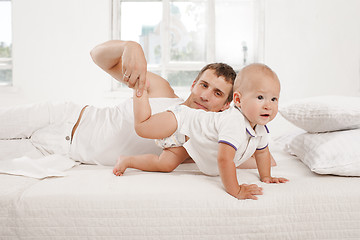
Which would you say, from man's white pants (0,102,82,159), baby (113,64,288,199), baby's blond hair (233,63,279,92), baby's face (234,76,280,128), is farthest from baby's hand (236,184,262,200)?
man's white pants (0,102,82,159)

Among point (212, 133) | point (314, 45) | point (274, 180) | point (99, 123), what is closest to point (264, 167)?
point (274, 180)

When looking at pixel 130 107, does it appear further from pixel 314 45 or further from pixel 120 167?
pixel 314 45

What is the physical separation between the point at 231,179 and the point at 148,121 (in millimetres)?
367

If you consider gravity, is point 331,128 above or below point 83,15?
below

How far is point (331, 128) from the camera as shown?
124cm

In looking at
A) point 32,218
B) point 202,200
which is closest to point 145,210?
point 202,200

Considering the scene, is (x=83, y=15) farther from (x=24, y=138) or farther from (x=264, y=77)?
(x=264, y=77)

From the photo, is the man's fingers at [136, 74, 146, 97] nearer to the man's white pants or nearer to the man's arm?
the man's arm

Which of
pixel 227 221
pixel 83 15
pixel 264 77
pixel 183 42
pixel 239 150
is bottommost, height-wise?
pixel 227 221

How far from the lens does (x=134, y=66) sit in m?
1.08

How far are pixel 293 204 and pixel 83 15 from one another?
3216 millimetres

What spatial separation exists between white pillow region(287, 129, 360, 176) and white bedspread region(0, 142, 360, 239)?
4.4 inches

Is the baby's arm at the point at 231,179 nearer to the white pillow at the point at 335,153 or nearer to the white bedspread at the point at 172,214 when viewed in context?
the white bedspread at the point at 172,214

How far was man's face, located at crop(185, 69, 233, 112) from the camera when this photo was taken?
1357 millimetres
